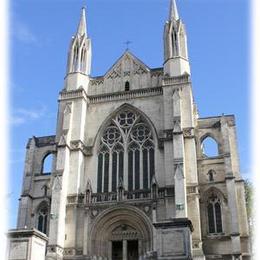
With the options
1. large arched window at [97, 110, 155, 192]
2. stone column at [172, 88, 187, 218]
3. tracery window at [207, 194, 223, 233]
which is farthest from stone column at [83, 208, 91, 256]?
tracery window at [207, 194, 223, 233]

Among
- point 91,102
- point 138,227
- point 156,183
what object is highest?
point 91,102

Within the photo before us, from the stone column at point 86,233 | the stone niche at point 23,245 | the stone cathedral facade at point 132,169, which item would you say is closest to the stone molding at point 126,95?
the stone cathedral facade at point 132,169

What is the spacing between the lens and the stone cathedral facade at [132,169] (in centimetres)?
2528

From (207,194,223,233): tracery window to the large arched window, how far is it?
14.1ft

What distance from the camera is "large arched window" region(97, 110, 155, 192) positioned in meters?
27.6

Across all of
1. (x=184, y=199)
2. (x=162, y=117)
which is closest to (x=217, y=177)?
(x=184, y=199)

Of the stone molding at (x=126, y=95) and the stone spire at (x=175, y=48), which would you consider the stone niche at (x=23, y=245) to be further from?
the stone spire at (x=175, y=48)

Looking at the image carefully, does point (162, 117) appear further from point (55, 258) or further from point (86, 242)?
point (55, 258)

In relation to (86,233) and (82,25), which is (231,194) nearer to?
(86,233)

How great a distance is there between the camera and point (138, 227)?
2603 centimetres

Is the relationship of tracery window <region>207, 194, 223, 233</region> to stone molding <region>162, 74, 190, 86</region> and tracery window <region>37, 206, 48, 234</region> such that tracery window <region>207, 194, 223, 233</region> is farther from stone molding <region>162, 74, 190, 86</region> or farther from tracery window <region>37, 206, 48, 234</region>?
tracery window <region>37, 206, 48, 234</region>

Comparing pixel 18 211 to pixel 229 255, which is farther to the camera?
pixel 18 211
